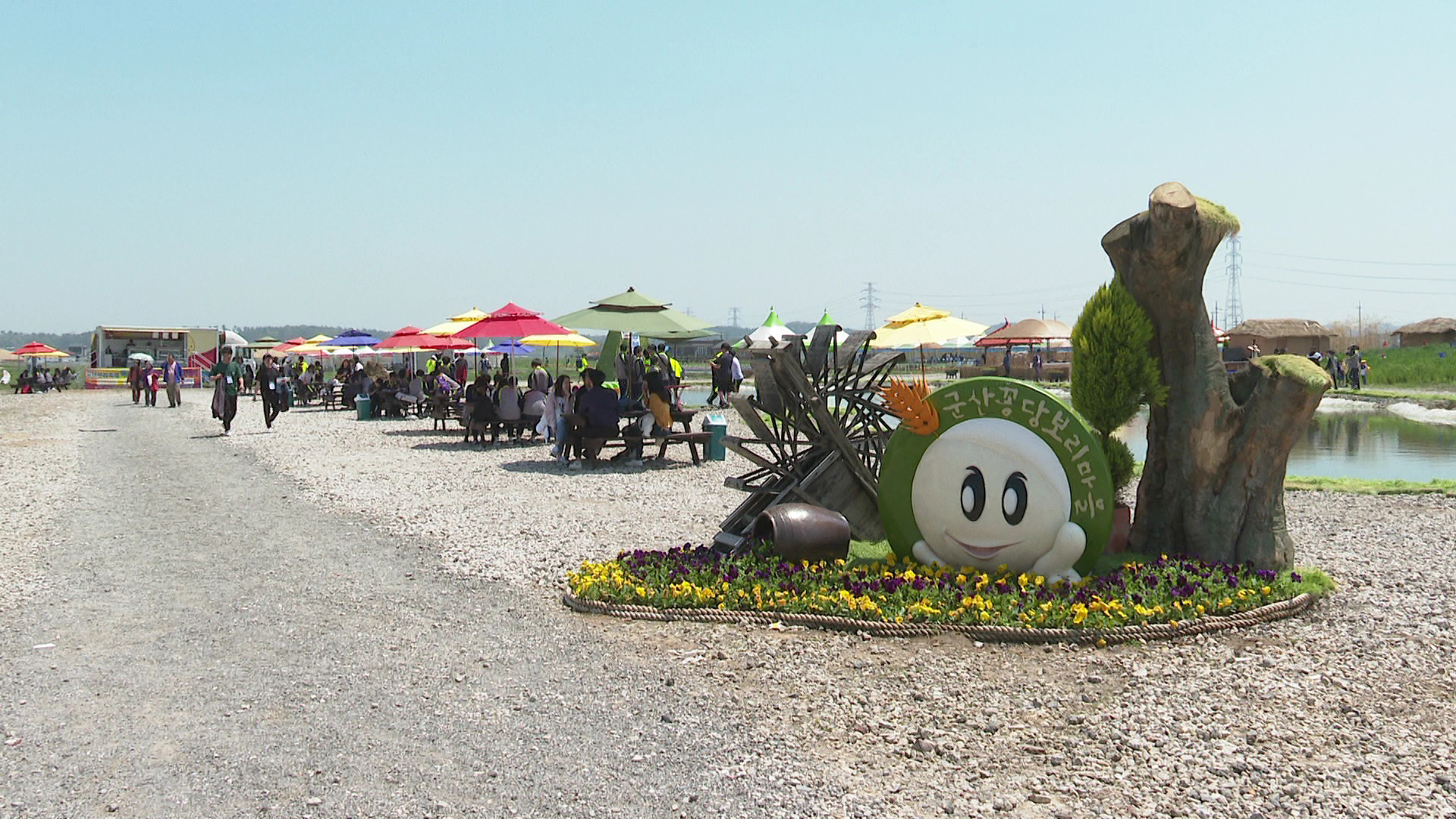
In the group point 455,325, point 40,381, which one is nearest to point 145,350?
point 40,381

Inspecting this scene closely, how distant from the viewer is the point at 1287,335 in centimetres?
5541

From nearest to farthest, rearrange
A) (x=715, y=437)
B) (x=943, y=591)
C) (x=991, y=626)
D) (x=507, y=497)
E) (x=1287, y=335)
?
(x=991, y=626), (x=943, y=591), (x=507, y=497), (x=715, y=437), (x=1287, y=335)

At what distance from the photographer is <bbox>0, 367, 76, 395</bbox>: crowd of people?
4625cm

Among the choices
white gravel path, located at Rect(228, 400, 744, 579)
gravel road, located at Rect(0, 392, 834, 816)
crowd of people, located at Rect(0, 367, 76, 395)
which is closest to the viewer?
gravel road, located at Rect(0, 392, 834, 816)

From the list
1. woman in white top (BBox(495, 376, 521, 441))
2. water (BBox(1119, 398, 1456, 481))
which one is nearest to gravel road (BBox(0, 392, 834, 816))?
woman in white top (BBox(495, 376, 521, 441))

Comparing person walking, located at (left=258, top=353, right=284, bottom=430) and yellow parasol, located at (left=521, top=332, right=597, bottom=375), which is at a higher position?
yellow parasol, located at (left=521, top=332, right=597, bottom=375)

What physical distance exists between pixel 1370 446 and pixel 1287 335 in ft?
125

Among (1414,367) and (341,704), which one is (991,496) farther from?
(1414,367)

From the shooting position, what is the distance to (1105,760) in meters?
4.43

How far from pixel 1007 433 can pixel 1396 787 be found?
331cm

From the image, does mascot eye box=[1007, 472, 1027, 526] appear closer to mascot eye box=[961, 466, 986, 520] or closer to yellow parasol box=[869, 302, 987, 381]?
mascot eye box=[961, 466, 986, 520]

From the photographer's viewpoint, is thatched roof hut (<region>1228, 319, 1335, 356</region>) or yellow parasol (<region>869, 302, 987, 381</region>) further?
thatched roof hut (<region>1228, 319, 1335, 356</region>)

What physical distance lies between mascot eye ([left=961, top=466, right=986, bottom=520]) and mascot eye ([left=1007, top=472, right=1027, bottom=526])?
0.15 metres

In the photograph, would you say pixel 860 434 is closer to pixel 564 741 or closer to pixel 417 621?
pixel 417 621
